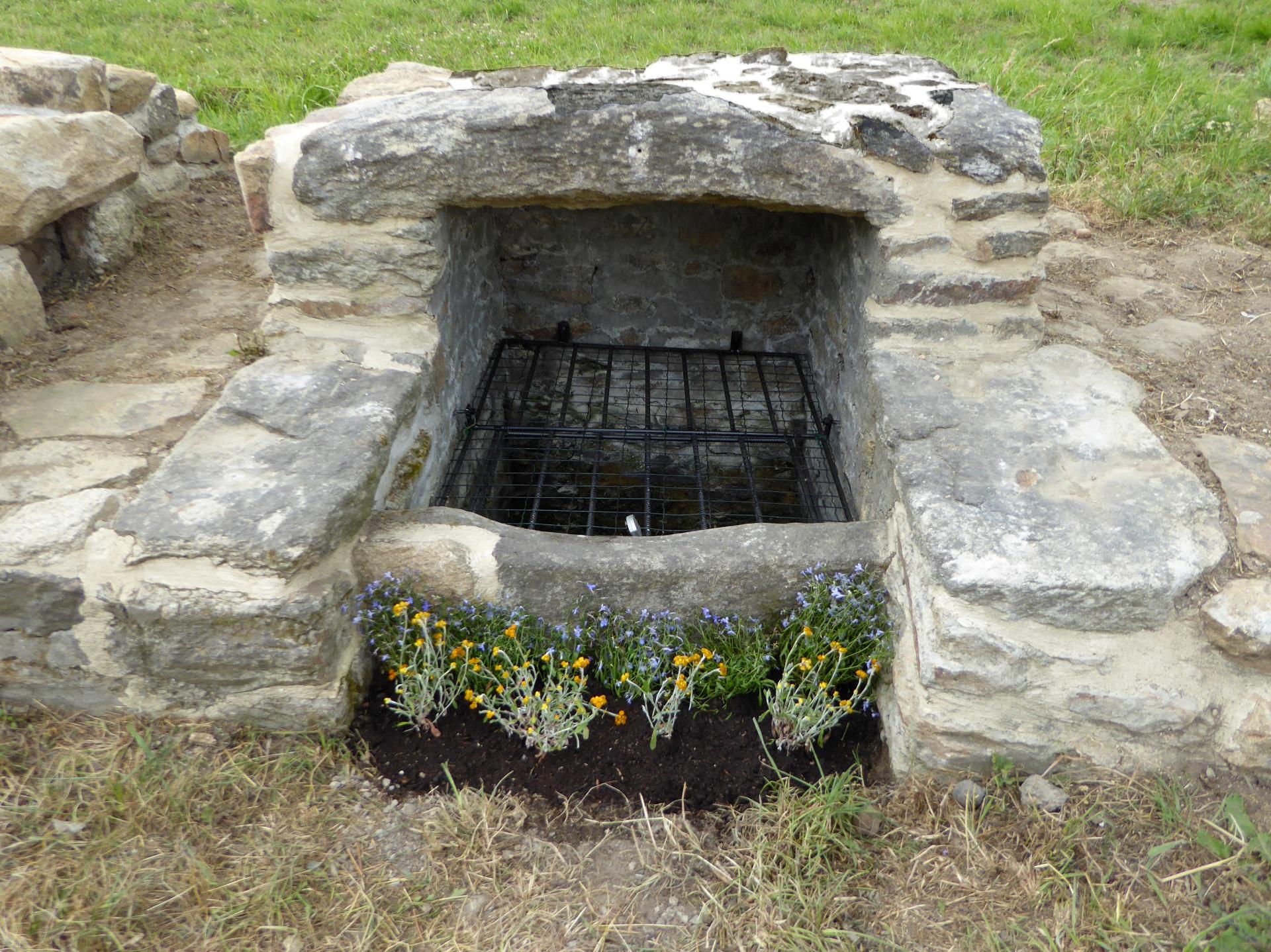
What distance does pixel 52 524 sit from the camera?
2012 millimetres

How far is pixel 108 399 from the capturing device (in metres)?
2.47

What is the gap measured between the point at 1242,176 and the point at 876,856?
162 inches

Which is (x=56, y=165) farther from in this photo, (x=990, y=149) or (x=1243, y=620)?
(x=1243, y=620)

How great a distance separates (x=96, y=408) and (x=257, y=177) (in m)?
0.82

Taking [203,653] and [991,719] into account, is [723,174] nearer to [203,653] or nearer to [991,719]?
[991,719]

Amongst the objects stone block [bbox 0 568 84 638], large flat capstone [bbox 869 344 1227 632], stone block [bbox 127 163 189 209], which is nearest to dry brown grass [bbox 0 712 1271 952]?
stone block [bbox 0 568 84 638]

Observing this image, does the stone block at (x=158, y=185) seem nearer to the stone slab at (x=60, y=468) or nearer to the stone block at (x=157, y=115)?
the stone block at (x=157, y=115)

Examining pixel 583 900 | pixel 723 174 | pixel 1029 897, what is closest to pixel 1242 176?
pixel 723 174

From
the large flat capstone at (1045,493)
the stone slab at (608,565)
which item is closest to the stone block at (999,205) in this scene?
the large flat capstone at (1045,493)

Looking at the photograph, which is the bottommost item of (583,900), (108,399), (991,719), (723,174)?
(583,900)

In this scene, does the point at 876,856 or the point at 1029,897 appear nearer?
the point at 1029,897

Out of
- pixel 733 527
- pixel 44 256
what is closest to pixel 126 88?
pixel 44 256

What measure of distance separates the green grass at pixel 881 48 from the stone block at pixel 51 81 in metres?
1.29

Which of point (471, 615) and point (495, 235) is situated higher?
point (495, 235)
